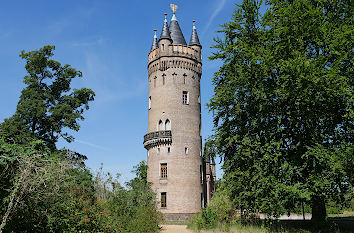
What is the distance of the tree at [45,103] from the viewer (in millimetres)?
25234

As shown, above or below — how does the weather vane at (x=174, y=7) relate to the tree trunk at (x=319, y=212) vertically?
above

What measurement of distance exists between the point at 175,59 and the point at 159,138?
795 cm

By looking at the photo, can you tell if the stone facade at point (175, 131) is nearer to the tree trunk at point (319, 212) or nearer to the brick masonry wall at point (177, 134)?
the brick masonry wall at point (177, 134)

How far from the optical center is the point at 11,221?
735cm

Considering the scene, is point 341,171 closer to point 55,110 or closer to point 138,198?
point 138,198

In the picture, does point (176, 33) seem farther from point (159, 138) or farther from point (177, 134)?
point (159, 138)

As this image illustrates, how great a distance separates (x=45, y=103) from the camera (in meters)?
27.1

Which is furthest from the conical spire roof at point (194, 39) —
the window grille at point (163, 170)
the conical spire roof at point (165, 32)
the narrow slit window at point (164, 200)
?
the narrow slit window at point (164, 200)

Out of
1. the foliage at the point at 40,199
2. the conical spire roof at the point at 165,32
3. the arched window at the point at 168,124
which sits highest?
the conical spire roof at the point at 165,32

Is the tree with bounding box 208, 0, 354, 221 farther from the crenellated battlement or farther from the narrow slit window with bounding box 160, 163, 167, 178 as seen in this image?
the crenellated battlement

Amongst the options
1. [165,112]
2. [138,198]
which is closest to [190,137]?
[165,112]

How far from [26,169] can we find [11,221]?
64.6 inches

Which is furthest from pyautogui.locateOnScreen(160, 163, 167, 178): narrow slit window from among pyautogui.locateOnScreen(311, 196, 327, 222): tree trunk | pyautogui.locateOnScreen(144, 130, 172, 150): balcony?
pyautogui.locateOnScreen(311, 196, 327, 222): tree trunk

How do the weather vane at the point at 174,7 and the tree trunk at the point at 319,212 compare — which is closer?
the tree trunk at the point at 319,212
